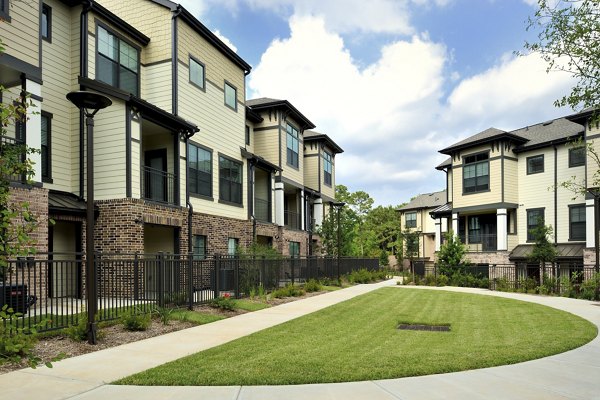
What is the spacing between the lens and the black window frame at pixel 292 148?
28.5 meters

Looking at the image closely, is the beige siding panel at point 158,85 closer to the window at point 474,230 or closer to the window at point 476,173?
the window at point 476,173

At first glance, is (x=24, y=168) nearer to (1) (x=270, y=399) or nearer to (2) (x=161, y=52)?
(1) (x=270, y=399)

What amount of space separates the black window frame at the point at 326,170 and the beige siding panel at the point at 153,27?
750 inches

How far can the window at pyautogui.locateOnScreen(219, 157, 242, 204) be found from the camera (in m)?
21.6

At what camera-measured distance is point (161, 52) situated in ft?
60.1

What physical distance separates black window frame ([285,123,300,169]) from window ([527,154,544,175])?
51.4 ft

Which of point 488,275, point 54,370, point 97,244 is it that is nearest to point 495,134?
point 488,275

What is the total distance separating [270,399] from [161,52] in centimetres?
1624

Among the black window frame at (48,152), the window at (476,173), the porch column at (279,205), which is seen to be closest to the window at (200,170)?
the black window frame at (48,152)

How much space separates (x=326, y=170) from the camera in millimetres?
36438

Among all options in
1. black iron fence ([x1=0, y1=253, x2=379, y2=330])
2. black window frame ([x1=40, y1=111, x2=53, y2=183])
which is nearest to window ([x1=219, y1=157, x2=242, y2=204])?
black iron fence ([x1=0, y1=253, x2=379, y2=330])

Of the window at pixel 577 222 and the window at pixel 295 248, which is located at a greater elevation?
the window at pixel 577 222

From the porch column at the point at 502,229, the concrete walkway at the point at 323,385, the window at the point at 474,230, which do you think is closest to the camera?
the concrete walkway at the point at 323,385

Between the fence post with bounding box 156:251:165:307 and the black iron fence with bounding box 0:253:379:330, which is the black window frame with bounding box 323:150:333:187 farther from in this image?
the fence post with bounding box 156:251:165:307
